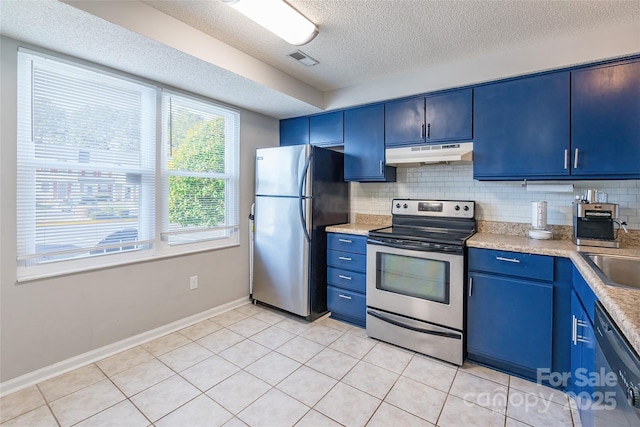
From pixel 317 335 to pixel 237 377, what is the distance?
2.75 feet

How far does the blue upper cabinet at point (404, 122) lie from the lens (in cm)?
272

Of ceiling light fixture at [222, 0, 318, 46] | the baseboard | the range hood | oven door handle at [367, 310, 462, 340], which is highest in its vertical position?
ceiling light fixture at [222, 0, 318, 46]

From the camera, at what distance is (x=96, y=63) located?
7.16ft

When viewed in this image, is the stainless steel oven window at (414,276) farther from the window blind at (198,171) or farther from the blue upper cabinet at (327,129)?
the window blind at (198,171)

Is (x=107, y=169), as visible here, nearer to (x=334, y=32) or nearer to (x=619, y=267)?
(x=334, y=32)

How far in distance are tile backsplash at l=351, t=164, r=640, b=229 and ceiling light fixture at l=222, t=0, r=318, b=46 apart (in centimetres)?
169

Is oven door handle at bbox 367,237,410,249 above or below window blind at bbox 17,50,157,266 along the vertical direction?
below

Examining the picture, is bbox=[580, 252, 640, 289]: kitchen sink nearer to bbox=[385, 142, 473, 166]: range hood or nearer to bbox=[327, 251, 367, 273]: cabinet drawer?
bbox=[385, 142, 473, 166]: range hood

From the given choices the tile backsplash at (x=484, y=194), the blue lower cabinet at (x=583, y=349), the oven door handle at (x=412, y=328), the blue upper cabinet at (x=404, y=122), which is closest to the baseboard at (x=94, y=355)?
the oven door handle at (x=412, y=328)

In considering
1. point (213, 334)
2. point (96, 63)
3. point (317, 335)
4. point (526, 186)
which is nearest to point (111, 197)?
point (96, 63)

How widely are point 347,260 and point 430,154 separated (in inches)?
48.2

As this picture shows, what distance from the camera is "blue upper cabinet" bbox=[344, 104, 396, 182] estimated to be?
2961mm

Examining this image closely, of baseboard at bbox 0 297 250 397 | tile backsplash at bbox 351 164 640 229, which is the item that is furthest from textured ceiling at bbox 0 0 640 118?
baseboard at bbox 0 297 250 397

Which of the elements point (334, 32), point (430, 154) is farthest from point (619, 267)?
point (334, 32)
